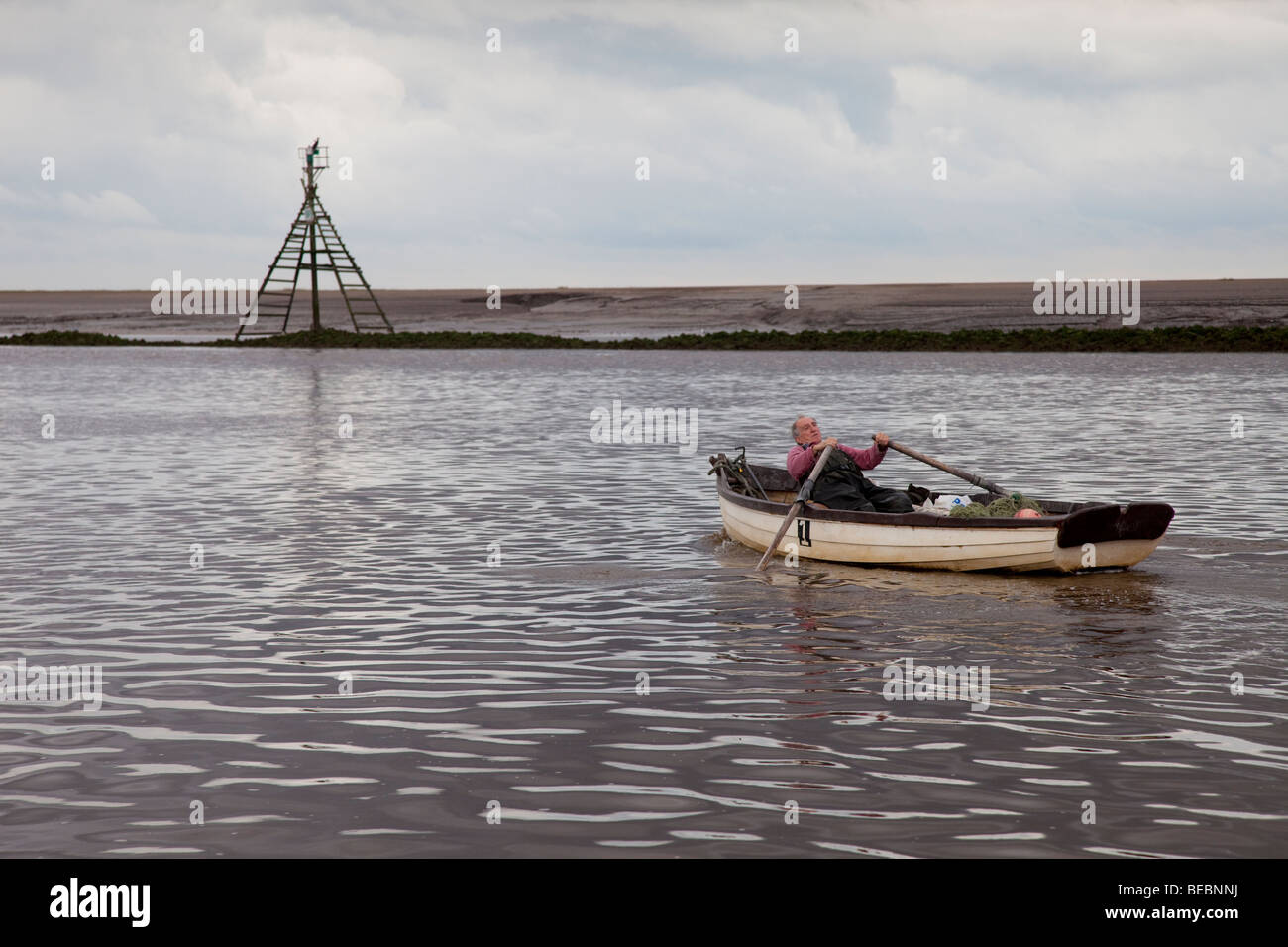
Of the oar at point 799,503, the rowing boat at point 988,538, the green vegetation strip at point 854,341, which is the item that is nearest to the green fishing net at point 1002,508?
the rowing boat at point 988,538

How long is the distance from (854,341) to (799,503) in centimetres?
9157

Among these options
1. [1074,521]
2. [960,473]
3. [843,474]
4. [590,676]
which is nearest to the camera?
[590,676]

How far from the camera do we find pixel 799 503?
53.4ft

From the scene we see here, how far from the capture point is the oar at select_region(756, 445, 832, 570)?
16.0m

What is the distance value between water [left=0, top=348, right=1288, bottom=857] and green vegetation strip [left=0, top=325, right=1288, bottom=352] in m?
69.5

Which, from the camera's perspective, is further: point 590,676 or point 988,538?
point 988,538

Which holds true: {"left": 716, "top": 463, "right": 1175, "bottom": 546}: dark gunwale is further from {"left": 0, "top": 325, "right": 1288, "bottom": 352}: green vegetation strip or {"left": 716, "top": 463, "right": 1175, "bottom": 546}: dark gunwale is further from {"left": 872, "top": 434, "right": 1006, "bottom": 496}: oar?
{"left": 0, "top": 325, "right": 1288, "bottom": 352}: green vegetation strip

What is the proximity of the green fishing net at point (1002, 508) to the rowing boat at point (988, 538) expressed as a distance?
2.17ft

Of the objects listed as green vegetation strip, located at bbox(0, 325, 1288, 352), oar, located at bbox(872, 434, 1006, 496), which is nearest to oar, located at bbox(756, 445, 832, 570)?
oar, located at bbox(872, 434, 1006, 496)

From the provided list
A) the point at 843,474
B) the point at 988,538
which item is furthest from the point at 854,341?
the point at 988,538

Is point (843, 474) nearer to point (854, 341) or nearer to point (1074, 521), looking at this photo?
point (1074, 521)

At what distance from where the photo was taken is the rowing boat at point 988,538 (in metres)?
14.9
